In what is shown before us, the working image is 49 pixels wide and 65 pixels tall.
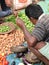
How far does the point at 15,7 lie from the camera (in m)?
7.16

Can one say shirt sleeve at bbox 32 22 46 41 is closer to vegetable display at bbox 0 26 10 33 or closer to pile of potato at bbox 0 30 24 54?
pile of potato at bbox 0 30 24 54

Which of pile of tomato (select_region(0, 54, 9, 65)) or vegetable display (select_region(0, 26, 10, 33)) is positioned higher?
pile of tomato (select_region(0, 54, 9, 65))

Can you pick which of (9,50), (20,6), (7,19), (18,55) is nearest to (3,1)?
(7,19)

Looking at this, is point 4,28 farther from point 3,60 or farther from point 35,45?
point 35,45

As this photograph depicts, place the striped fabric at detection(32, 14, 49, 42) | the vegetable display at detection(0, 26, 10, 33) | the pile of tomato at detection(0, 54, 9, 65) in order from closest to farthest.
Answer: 1. the striped fabric at detection(32, 14, 49, 42)
2. the pile of tomato at detection(0, 54, 9, 65)
3. the vegetable display at detection(0, 26, 10, 33)

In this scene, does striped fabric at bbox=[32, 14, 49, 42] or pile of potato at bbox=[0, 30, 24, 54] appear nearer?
striped fabric at bbox=[32, 14, 49, 42]

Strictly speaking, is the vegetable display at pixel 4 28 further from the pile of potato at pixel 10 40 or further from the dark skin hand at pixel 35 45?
the dark skin hand at pixel 35 45

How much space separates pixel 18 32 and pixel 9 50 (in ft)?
2.84

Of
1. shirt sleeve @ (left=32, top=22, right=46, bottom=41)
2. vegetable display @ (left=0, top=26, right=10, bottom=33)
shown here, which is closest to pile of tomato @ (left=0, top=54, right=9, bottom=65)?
shirt sleeve @ (left=32, top=22, right=46, bottom=41)

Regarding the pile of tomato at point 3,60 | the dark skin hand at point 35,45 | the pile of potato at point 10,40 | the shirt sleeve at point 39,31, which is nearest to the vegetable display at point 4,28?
the pile of potato at point 10,40

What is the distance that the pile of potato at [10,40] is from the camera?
4726mm

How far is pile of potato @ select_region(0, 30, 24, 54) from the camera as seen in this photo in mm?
4726

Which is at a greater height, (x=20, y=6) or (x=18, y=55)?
(x=18, y=55)

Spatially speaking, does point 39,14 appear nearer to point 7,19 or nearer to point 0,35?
point 0,35
